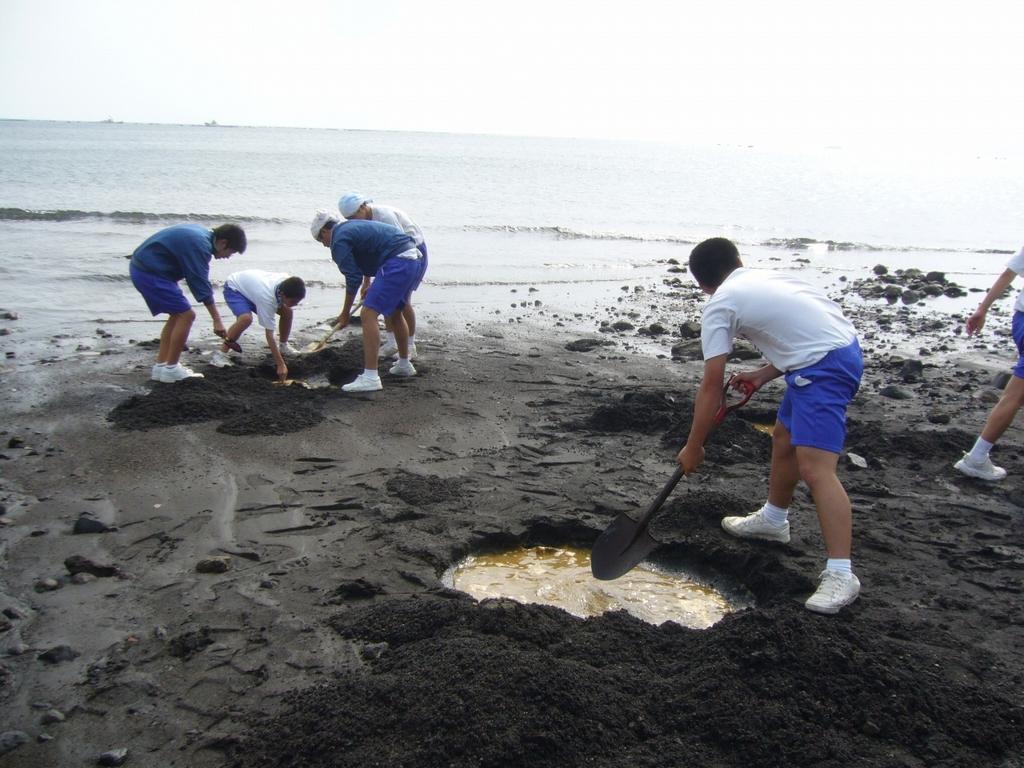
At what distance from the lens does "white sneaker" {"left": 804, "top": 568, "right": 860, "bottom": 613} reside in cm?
339

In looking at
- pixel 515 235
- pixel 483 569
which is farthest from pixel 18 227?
pixel 483 569

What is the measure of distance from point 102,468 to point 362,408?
1955 mm

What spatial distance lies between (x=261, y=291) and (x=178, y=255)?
2.56 feet

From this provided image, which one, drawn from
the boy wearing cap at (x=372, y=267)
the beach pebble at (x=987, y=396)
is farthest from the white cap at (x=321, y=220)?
the beach pebble at (x=987, y=396)

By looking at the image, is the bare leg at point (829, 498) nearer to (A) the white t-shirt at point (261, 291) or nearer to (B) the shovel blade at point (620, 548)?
(B) the shovel blade at point (620, 548)

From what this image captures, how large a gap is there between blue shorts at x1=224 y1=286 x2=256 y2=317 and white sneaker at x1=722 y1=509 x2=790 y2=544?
4.90m

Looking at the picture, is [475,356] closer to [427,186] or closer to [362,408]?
[362,408]

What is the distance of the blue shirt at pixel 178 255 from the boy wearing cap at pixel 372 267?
0.94 metres

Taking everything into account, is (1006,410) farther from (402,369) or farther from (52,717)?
(52,717)

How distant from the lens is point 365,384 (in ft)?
21.8

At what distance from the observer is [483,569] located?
4004 mm

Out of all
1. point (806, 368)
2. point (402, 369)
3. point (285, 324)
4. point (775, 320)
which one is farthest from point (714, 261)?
point (285, 324)

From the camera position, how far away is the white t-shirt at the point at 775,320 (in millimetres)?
3408

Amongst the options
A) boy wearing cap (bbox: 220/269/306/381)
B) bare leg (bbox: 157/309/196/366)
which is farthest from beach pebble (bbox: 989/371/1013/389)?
bare leg (bbox: 157/309/196/366)
